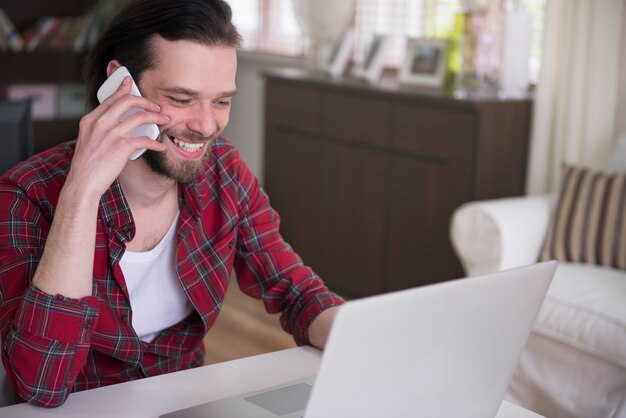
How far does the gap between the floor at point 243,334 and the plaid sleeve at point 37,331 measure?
6.24 feet

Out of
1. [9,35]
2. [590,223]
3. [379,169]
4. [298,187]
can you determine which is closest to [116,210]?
[590,223]

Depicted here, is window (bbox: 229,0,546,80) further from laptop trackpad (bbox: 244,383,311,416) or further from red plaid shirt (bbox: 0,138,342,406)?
laptop trackpad (bbox: 244,383,311,416)

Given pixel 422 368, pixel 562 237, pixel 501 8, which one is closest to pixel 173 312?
pixel 422 368

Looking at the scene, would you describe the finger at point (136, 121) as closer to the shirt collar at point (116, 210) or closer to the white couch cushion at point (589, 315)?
the shirt collar at point (116, 210)

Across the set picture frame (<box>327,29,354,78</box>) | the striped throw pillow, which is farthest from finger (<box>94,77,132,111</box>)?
picture frame (<box>327,29,354,78</box>)

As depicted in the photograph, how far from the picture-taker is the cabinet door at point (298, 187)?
4176 millimetres

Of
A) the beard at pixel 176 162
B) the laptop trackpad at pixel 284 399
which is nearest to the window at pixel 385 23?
the beard at pixel 176 162

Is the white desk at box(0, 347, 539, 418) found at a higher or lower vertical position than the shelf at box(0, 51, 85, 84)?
lower

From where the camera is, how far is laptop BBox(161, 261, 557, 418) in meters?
0.96

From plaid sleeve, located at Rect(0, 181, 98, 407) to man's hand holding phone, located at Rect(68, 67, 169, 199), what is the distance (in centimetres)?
17

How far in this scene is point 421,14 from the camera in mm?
4262

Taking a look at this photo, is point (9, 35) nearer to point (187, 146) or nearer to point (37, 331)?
point (187, 146)

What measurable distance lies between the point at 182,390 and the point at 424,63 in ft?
9.14

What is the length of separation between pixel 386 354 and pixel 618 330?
1623mm
